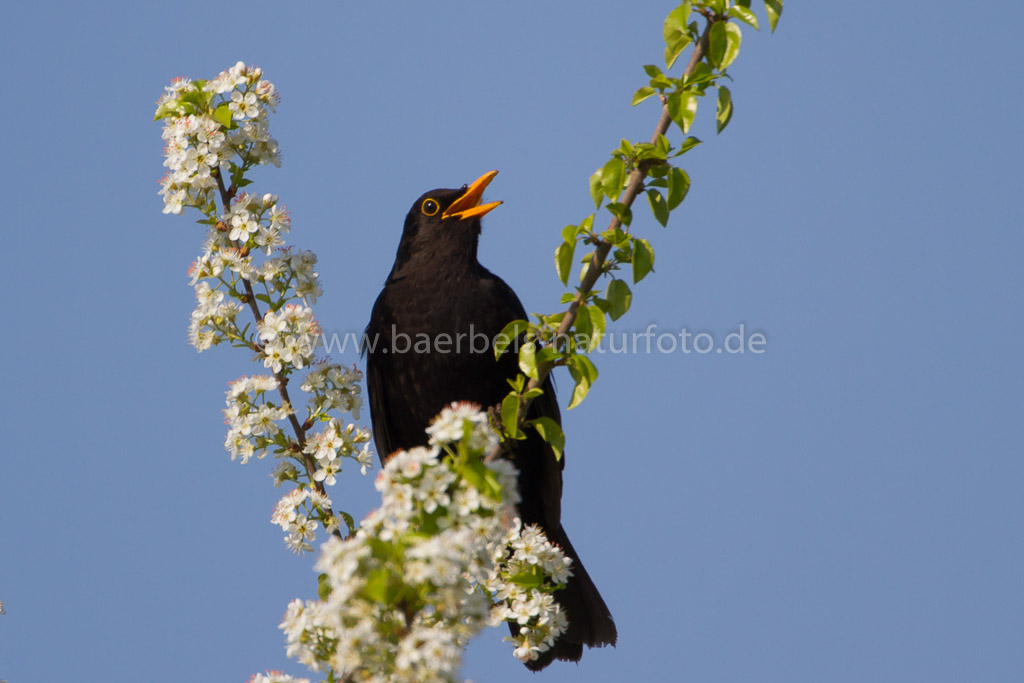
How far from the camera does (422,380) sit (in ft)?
17.6

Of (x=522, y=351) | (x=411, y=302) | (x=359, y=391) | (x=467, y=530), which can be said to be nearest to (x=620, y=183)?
(x=522, y=351)

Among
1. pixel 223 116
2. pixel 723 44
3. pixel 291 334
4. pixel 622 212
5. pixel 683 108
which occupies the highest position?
pixel 223 116

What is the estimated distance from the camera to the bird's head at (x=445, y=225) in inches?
217

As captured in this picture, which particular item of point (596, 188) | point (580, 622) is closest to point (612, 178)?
point (596, 188)

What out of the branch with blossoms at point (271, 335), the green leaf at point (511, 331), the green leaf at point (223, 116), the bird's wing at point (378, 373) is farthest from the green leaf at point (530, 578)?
the bird's wing at point (378, 373)

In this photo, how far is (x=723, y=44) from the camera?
3.05 meters

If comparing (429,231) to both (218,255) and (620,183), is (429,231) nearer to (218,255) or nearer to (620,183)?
(218,255)

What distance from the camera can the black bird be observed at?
5309 millimetres

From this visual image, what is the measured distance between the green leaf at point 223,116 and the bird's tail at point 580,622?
2939 mm

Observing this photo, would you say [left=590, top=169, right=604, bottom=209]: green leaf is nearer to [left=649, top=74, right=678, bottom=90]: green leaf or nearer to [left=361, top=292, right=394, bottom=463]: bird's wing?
[left=649, top=74, right=678, bottom=90]: green leaf

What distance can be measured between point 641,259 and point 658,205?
18cm

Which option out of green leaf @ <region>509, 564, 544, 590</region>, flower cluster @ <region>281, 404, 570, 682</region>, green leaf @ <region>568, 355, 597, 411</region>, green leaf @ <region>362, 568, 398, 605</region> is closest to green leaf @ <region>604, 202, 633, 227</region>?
green leaf @ <region>568, 355, 597, 411</region>

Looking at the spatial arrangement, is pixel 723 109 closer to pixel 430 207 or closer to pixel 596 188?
pixel 596 188

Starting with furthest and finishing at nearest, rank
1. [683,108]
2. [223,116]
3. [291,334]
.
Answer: [223,116] < [291,334] < [683,108]
